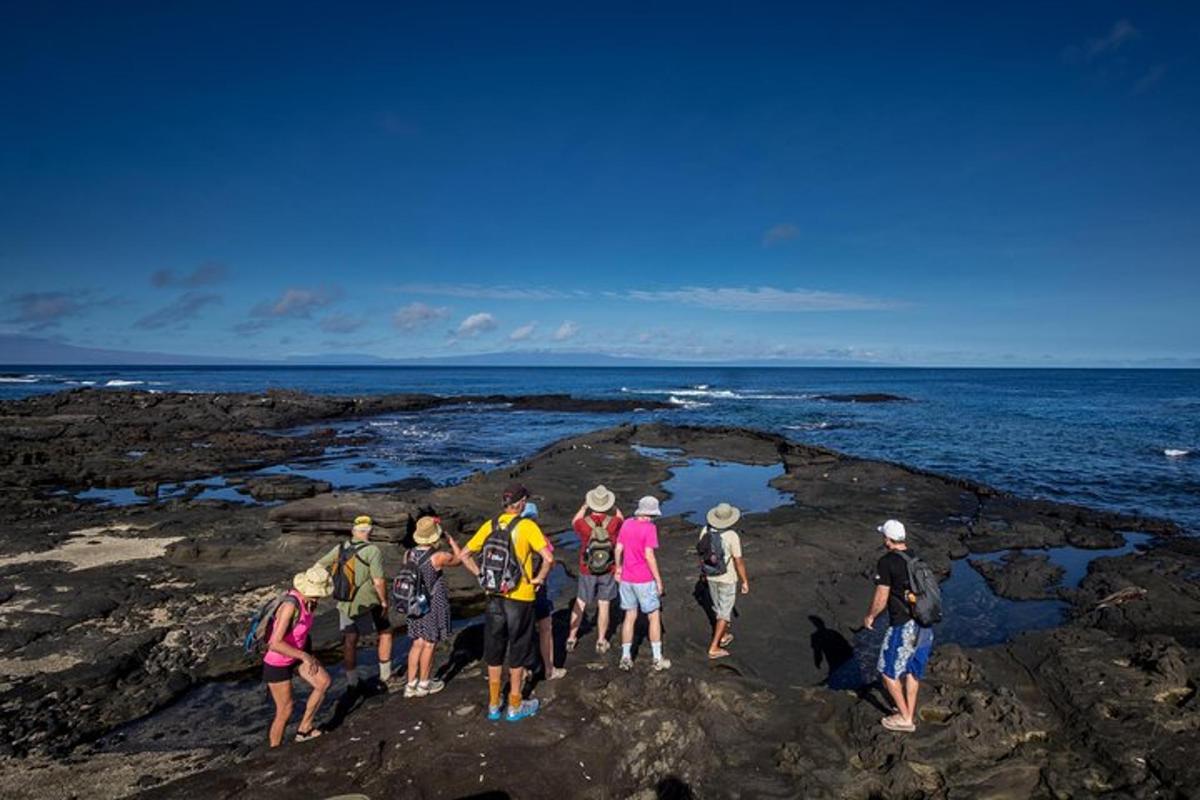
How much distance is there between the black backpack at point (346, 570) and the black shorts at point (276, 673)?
106 cm

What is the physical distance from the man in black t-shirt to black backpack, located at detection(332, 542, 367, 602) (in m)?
6.13

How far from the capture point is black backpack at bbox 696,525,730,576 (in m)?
8.06

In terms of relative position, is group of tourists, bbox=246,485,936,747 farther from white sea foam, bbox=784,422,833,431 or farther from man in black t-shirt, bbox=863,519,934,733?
white sea foam, bbox=784,422,833,431

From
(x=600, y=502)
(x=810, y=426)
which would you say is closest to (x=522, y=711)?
(x=600, y=502)

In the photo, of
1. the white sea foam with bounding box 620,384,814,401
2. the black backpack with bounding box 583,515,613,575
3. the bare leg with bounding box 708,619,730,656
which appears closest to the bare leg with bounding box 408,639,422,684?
the black backpack with bounding box 583,515,613,575

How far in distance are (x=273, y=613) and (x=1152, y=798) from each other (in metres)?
8.87

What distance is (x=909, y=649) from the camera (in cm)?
628

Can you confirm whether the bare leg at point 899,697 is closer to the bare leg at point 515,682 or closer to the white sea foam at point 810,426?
the bare leg at point 515,682

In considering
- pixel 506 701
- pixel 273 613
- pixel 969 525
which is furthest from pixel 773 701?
pixel 969 525

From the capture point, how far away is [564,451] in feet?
91.5

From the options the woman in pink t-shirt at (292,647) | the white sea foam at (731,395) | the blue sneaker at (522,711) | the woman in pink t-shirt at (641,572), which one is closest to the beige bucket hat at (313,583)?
the woman in pink t-shirt at (292,647)

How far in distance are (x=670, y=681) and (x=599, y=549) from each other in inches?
73.7

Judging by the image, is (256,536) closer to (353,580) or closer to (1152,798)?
(353,580)

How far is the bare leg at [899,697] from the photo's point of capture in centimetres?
641
